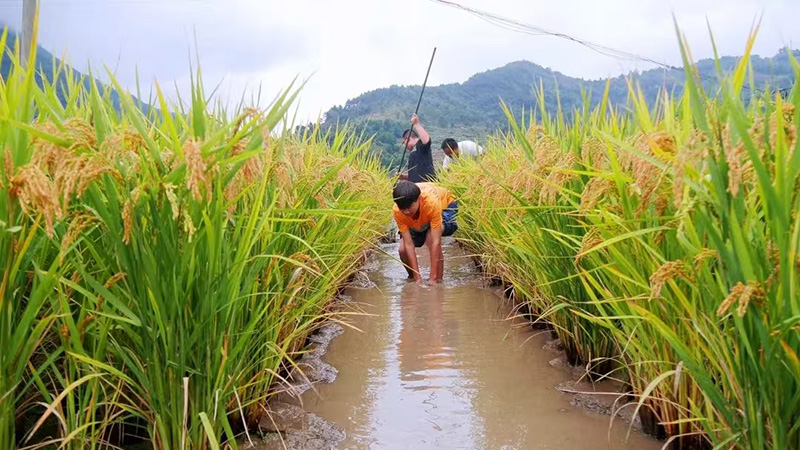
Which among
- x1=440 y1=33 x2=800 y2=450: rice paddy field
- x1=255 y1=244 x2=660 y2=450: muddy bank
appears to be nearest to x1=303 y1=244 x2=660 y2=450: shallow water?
x1=255 y1=244 x2=660 y2=450: muddy bank

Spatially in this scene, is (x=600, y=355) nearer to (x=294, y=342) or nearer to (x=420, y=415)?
(x=420, y=415)

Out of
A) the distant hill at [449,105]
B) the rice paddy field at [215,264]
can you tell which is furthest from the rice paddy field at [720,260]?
the distant hill at [449,105]

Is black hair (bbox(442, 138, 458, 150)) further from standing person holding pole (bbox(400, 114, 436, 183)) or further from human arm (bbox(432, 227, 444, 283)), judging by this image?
human arm (bbox(432, 227, 444, 283))

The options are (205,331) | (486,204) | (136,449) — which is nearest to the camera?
(205,331)

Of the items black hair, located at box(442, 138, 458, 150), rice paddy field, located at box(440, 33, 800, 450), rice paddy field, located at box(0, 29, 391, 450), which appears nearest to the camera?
rice paddy field, located at box(440, 33, 800, 450)

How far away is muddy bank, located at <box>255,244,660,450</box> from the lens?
88.8 inches

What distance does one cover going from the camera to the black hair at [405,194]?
17.4ft

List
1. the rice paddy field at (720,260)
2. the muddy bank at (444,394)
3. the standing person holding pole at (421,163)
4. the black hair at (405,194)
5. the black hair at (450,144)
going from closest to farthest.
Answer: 1. the rice paddy field at (720,260)
2. the muddy bank at (444,394)
3. the black hair at (405,194)
4. the standing person holding pole at (421,163)
5. the black hair at (450,144)

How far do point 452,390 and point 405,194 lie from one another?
2.73 metres

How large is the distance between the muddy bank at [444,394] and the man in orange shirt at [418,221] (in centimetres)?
134

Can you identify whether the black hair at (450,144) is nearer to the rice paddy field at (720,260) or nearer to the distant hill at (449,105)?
the rice paddy field at (720,260)

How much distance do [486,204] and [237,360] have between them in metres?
2.67

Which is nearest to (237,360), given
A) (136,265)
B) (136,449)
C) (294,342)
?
(136,449)

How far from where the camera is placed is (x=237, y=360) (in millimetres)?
2012
